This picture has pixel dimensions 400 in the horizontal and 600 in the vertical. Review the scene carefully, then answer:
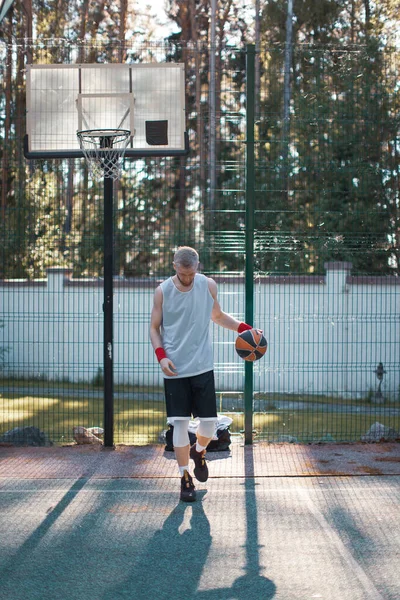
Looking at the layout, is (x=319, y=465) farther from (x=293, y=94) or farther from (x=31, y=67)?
(x=31, y=67)

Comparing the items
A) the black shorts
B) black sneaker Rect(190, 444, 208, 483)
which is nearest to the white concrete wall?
black sneaker Rect(190, 444, 208, 483)

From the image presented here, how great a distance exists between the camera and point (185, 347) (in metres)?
6.77

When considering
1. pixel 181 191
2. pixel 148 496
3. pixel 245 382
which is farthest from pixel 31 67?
pixel 148 496

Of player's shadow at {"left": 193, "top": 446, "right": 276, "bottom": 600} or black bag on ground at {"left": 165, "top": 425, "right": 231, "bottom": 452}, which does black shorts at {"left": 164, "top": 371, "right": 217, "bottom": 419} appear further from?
black bag on ground at {"left": 165, "top": 425, "right": 231, "bottom": 452}

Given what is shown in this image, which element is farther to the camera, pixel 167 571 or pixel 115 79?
pixel 115 79

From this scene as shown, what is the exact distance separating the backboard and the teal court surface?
3.20 meters

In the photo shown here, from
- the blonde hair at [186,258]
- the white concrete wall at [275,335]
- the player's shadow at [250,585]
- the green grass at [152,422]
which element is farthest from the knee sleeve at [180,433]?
the green grass at [152,422]

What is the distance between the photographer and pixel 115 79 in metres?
9.00

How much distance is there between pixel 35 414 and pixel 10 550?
24.7ft

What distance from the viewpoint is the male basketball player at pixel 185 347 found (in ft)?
22.1

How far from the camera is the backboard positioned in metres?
8.95

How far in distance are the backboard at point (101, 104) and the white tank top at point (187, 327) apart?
8.57 ft

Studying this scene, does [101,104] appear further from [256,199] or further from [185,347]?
[185,347]

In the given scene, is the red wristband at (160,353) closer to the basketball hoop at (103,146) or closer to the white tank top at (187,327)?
the white tank top at (187,327)
